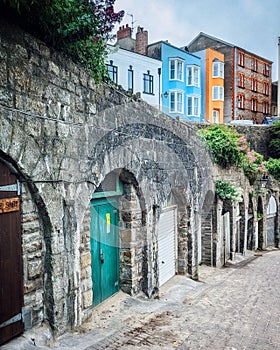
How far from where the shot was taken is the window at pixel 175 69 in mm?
25391

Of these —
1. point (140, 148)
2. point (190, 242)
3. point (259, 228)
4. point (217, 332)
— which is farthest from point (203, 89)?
point (217, 332)

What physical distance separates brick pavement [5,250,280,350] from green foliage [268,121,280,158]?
50.4 ft

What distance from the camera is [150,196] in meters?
7.07

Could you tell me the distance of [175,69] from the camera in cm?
2545

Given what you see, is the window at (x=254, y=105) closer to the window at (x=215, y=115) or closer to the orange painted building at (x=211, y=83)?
the orange painted building at (x=211, y=83)

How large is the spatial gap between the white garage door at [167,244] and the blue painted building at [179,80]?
15518 mm

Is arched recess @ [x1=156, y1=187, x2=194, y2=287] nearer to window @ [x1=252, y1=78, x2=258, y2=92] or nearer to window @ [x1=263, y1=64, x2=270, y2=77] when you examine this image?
window @ [x1=252, y1=78, x2=258, y2=92]

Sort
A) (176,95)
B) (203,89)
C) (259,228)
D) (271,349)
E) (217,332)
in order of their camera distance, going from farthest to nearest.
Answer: (203,89) < (176,95) < (259,228) < (217,332) < (271,349)

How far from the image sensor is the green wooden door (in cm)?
580

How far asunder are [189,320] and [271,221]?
465 inches

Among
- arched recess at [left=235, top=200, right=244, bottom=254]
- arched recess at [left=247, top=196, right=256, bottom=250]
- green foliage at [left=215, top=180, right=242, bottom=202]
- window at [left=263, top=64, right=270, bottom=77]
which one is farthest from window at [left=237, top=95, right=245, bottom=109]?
green foliage at [left=215, top=180, right=242, bottom=202]

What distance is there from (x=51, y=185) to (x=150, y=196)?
3132 mm

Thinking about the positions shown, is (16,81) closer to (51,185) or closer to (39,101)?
(39,101)

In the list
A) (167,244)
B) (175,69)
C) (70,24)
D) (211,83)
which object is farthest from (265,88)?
(70,24)
